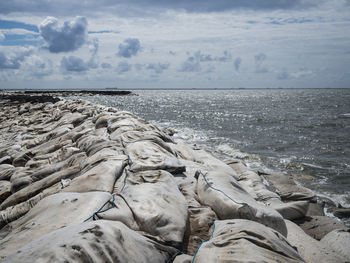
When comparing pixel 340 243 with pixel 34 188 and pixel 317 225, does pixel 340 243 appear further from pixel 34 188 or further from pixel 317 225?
pixel 34 188

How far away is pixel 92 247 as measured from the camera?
1.81 m

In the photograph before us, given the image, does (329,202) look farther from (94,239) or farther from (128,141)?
(94,239)

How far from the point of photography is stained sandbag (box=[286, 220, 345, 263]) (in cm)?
274

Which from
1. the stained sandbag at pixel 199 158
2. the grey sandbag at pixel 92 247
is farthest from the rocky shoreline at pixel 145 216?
the stained sandbag at pixel 199 158

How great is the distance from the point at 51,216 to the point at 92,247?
3.65 feet

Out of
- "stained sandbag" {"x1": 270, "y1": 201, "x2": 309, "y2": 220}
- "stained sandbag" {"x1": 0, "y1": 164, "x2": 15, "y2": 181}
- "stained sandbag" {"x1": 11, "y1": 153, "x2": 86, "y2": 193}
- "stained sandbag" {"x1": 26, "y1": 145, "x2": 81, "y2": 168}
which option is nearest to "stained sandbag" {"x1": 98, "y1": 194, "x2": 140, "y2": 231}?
"stained sandbag" {"x1": 11, "y1": 153, "x2": 86, "y2": 193}

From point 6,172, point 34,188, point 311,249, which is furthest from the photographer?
point 6,172

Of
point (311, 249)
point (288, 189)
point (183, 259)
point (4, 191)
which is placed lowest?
point (288, 189)

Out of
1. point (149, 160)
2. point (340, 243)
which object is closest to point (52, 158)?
point (149, 160)

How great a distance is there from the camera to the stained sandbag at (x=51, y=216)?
2.39m

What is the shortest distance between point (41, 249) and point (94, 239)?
12.9 inches

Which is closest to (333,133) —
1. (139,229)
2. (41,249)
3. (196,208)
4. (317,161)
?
(317,161)

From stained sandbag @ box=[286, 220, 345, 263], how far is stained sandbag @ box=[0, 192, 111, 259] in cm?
212

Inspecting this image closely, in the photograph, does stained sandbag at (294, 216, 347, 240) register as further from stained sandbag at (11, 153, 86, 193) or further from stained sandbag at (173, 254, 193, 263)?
stained sandbag at (11, 153, 86, 193)
